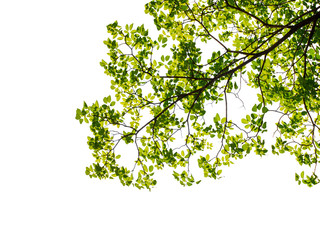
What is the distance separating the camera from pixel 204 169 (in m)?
4.47

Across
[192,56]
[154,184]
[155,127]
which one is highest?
[192,56]

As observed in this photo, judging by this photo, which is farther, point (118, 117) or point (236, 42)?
point (236, 42)

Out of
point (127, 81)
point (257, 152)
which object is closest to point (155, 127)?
point (127, 81)

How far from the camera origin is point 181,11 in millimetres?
4656

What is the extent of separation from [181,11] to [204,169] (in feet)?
9.58

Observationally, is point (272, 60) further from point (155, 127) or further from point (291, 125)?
point (155, 127)

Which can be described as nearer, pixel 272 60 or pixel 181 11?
pixel 181 11

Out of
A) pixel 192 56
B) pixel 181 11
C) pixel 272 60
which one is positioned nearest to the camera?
pixel 192 56

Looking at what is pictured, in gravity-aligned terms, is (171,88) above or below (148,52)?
below

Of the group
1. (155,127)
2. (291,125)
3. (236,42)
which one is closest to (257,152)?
(291,125)

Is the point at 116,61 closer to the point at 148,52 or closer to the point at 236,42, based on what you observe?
the point at 148,52

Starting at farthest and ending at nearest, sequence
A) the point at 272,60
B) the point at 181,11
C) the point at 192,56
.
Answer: the point at 272,60
the point at 181,11
the point at 192,56

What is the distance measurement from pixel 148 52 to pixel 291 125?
2.90 meters

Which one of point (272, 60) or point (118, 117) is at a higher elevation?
point (272, 60)
